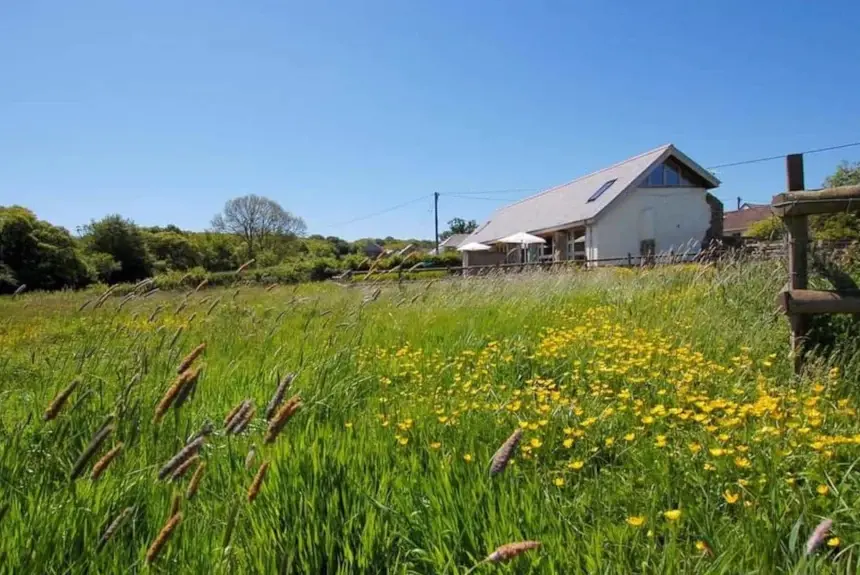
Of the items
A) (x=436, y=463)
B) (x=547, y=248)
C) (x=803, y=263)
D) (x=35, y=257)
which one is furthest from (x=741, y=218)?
(x=35, y=257)

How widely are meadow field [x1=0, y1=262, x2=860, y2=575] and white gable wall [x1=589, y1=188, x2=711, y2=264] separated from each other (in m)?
20.7

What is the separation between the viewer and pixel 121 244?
39.3m

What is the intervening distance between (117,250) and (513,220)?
31478mm

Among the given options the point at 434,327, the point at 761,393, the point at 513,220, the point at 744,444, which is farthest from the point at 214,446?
the point at 513,220

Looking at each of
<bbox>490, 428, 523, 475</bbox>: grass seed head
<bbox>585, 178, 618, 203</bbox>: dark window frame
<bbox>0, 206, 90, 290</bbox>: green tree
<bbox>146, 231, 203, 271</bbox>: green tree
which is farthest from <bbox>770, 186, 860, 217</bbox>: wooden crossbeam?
<bbox>146, 231, 203, 271</bbox>: green tree

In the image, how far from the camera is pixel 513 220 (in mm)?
35812

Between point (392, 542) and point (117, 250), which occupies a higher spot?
point (117, 250)

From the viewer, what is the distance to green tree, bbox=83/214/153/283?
38.8 metres

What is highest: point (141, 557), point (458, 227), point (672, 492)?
point (458, 227)

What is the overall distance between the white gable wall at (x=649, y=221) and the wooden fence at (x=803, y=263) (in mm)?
20458

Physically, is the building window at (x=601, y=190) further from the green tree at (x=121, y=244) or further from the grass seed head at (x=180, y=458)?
the green tree at (x=121, y=244)

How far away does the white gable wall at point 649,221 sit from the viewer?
933 inches

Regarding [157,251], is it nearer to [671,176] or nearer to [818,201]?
[671,176]

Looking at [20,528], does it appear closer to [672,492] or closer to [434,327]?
[672,492]
